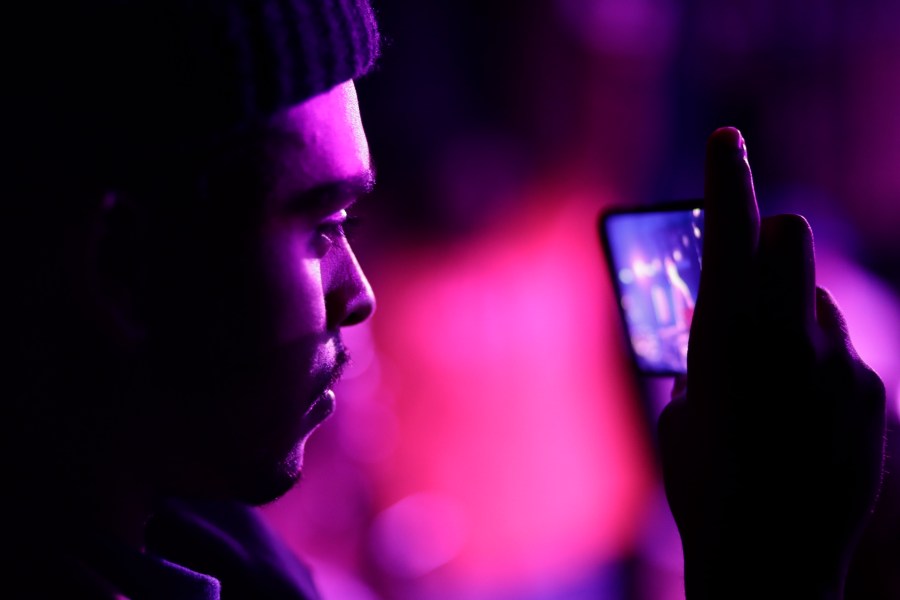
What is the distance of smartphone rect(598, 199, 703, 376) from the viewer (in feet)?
3.29

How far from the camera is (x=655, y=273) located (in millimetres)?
1081

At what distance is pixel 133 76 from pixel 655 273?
74cm

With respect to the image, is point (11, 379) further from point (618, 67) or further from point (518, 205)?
point (618, 67)

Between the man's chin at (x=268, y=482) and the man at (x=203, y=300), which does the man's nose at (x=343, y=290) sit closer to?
the man at (x=203, y=300)

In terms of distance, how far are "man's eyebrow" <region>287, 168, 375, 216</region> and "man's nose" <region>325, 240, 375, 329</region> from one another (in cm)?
8

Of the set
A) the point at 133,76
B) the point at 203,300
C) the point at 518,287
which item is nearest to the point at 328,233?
the point at 203,300

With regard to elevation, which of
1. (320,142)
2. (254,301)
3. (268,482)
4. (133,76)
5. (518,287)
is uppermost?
(133,76)

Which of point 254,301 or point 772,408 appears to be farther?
point 254,301

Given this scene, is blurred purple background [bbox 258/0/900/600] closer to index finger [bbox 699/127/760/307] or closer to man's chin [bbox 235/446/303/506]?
man's chin [bbox 235/446/303/506]

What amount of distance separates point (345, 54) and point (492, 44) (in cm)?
285

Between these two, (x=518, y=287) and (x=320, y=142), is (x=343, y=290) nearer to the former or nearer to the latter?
(x=320, y=142)

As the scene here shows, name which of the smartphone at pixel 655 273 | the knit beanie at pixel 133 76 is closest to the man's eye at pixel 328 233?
the knit beanie at pixel 133 76

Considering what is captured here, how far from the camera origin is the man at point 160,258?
76cm

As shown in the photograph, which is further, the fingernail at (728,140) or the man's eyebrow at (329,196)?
the man's eyebrow at (329,196)
